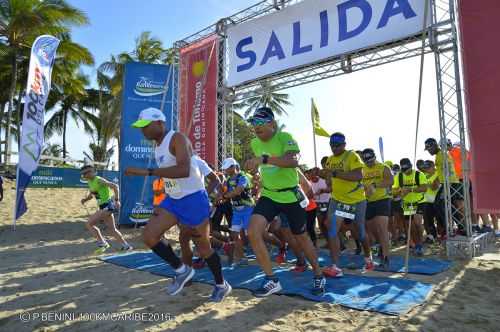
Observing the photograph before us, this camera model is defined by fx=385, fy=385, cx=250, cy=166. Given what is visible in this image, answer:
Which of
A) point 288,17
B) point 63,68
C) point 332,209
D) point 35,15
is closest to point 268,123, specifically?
point 332,209

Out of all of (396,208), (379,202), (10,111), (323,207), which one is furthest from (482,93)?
(10,111)

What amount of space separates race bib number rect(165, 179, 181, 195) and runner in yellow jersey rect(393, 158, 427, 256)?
447 cm

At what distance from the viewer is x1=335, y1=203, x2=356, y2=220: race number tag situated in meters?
4.87

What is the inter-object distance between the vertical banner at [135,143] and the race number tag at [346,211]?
679cm

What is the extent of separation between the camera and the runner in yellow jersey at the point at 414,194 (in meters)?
6.70

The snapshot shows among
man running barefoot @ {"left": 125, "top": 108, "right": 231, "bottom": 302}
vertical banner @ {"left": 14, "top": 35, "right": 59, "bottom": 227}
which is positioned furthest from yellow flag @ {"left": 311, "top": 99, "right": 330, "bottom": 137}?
vertical banner @ {"left": 14, "top": 35, "right": 59, "bottom": 227}

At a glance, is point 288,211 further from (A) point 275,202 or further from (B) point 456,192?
(B) point 456,192

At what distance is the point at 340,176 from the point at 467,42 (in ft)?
11.6

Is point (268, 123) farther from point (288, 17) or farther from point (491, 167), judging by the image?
point (288, 17)

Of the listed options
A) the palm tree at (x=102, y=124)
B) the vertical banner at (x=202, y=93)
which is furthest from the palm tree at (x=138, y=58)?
the vertical banner at (x=202, y=93)

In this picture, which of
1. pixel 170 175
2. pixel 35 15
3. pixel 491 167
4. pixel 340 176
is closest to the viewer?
pixel 170 175

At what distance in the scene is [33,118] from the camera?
8.26 m

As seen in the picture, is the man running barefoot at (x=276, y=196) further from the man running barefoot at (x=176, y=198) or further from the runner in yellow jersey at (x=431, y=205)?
the runner in yellow jersey at (x=431, y=205)

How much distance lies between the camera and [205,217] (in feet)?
12.4
